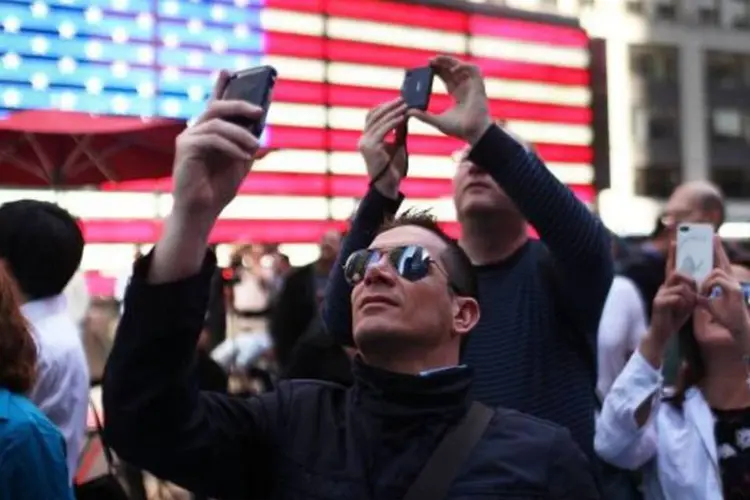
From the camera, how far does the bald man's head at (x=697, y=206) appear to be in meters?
5.38

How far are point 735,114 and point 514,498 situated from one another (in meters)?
46.1

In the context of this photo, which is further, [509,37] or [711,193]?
[509,37]

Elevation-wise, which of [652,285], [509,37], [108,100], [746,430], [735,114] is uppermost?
[735,114]

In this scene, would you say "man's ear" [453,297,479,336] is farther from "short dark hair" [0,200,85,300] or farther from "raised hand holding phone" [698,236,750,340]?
"short dark hair" [0,200,85,300]

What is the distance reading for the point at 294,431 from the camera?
2330 mm

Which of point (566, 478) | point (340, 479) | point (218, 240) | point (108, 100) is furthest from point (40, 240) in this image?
point (218, 240)

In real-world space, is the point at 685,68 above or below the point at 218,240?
above

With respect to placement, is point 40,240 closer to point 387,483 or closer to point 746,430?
point 387,483

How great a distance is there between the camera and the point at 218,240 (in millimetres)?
13289

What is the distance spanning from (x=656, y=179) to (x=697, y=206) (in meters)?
38.2

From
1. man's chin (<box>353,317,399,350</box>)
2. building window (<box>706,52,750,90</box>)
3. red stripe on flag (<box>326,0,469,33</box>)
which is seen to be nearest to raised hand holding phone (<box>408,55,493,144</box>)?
man's chin (<box>353,317,399,350</box>)

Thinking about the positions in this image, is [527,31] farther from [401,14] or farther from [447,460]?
[447,460]

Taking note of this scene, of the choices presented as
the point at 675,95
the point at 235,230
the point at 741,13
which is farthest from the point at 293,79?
the point at 741,13

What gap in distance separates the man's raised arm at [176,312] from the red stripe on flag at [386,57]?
11296 millimetres
